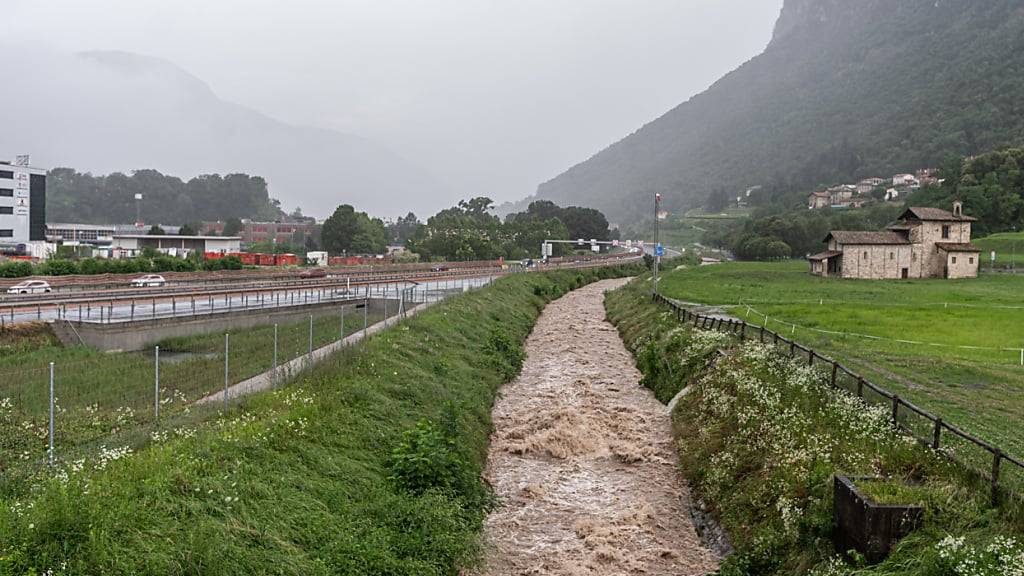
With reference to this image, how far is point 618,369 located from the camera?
33.0m

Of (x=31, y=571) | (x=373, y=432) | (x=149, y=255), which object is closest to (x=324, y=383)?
(x=373, y=432)

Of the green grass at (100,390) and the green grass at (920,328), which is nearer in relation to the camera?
the green grass at (100,390)

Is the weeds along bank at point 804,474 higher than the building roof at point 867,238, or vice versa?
the building roof at point 867,238

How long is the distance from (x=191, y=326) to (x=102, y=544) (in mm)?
30257

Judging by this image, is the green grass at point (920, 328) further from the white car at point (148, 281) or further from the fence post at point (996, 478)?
the white car at point (148, 281)

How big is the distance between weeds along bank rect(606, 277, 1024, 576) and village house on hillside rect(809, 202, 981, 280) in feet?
186

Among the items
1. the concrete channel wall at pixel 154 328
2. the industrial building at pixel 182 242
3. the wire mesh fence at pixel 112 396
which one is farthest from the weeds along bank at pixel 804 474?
the industrial building at pixel 182 242

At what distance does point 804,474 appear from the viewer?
13523mm

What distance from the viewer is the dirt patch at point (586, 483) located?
14.4 m

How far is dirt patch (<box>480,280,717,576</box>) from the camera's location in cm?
1438

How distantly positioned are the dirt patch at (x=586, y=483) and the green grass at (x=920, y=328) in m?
6.30

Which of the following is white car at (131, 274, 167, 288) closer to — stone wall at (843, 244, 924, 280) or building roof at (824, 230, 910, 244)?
building roof at (824, 230, 910, 244)

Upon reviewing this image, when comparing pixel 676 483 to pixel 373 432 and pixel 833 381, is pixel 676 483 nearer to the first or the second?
pixel 833 381

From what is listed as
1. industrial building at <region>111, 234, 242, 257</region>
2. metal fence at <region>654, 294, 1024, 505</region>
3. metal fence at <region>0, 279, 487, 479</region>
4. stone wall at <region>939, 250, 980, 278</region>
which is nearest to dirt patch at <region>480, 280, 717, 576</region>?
metal fence at <region>654, 294, 1024, 505</region>
